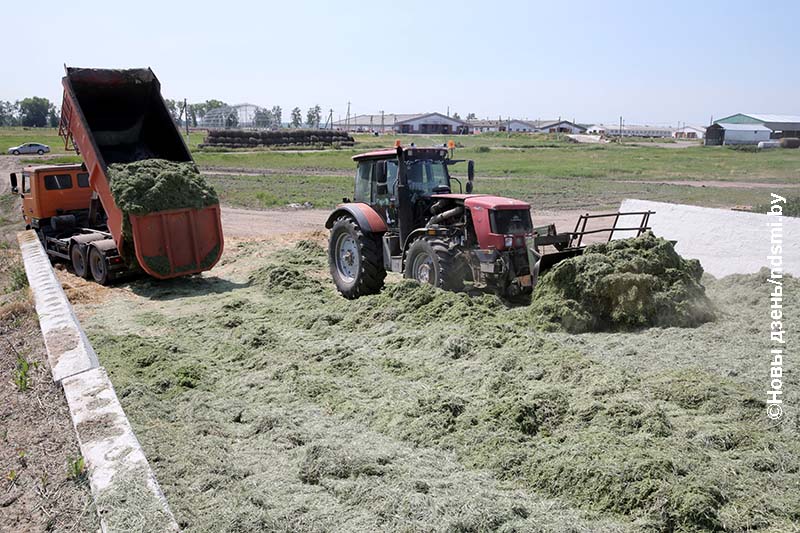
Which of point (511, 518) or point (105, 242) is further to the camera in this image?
point (105, 242)

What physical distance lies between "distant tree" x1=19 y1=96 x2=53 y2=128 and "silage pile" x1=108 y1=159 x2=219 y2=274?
12275 cm

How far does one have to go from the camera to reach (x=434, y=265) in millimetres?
8719

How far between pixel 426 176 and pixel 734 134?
82.3 m

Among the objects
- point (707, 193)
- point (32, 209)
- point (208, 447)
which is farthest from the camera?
point (707, 193)

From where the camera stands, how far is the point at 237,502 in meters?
4.03

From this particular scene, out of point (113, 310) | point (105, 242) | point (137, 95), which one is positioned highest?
point (137, 95)

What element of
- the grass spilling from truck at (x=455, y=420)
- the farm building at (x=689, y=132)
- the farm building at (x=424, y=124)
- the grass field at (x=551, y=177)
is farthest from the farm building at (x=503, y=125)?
the grass spilling from truck at (x=455, y=420)

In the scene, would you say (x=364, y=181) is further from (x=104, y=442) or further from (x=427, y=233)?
(x=104, y=442)

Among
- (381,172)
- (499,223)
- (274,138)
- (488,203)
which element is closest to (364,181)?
(381,172)

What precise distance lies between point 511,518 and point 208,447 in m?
2.44

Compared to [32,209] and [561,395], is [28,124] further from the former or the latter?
[561,395]

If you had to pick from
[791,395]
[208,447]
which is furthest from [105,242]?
[791,395]

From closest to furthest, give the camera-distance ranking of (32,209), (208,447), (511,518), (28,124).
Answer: (511,518) → (208,447) → (32,209) → (28,124)

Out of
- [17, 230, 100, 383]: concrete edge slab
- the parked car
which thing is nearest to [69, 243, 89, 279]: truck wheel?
[17, 230, 100, 383]: concrete edge slab
